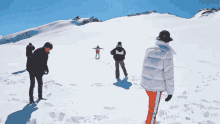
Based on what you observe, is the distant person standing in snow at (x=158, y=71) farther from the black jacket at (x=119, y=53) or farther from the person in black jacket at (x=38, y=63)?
the black jacket at (x=119, y=53)

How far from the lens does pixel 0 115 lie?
3426 millimetres

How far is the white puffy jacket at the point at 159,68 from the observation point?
2484mm

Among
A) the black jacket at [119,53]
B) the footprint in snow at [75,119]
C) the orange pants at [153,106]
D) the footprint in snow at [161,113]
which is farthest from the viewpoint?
the black jacket at [119,53]

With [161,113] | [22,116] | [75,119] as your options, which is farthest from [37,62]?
[161,113]

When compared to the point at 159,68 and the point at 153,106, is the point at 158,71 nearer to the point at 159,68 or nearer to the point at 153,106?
the point at 159,68

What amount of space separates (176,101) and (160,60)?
2.82 m

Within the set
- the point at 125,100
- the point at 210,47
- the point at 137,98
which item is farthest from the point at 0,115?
the point at 210,47

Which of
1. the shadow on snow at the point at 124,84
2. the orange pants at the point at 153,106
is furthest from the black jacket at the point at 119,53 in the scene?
the orange pants at the point at 153,106

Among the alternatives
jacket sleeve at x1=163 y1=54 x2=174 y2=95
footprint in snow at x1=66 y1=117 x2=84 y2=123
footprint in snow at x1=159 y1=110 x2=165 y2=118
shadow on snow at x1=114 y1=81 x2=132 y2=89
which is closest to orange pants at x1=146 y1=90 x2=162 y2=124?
jacket sleeve at x1=163 y1=54 x2=174 y2=95

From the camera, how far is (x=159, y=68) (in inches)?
99.6

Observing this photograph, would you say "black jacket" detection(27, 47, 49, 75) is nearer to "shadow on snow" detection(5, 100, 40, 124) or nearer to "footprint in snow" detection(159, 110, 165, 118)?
"shadow on snow" detection(5, 100, 40, 124)

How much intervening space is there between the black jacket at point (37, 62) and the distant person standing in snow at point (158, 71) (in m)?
3.20

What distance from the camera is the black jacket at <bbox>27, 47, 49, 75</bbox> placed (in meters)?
4.01

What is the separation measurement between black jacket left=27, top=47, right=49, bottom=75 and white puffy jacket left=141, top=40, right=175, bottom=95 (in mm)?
3213
